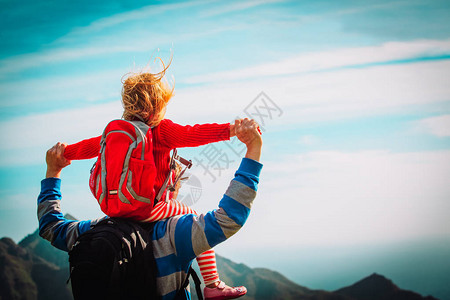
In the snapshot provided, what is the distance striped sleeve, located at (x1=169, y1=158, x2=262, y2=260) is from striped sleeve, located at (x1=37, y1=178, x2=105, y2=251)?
975mm

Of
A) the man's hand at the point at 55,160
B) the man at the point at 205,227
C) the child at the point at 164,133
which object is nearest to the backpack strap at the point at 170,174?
the child at the point at 164,133

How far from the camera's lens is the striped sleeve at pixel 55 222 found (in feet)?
10.6

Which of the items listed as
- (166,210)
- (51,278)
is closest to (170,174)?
(166,210)

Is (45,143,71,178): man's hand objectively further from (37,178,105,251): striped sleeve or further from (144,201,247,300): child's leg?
(144,201,247,300): child's leg

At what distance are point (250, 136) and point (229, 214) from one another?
51 centimetres

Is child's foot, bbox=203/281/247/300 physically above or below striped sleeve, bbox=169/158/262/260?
below

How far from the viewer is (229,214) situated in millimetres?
2582

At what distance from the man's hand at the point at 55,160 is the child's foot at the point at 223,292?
1.60 meters

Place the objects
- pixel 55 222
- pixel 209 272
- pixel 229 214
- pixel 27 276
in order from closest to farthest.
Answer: pixel 229 214, pixel 209 272, pixel 55 222, pixel 27 276

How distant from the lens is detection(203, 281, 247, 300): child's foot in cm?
297

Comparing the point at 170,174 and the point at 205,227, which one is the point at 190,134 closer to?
the point at 170,174

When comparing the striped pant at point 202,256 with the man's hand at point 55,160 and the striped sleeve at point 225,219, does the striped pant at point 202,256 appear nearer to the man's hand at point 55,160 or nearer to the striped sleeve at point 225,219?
the striped sleeve at point 225,219

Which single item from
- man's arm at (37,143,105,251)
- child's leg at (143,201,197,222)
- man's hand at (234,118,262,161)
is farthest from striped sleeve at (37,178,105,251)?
man's hand at (234,118,262,161)

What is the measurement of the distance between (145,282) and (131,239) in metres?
0.29
